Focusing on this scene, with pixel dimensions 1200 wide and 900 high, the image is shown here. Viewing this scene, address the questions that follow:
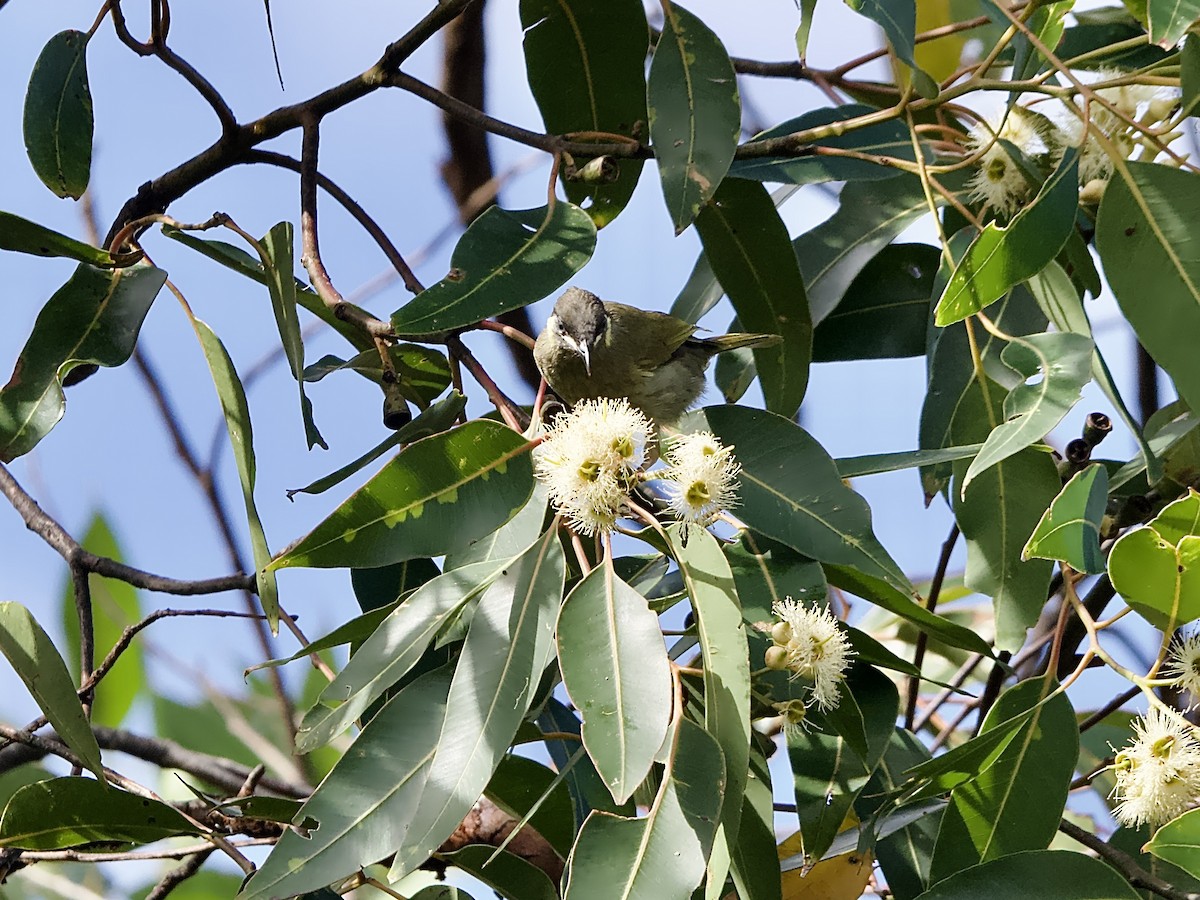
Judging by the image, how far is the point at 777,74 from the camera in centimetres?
248

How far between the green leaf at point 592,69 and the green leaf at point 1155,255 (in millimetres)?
979

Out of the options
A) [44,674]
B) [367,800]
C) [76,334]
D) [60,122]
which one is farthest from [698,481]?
[60,122]

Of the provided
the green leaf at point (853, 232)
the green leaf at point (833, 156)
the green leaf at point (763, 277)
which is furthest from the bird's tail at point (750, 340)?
the green leaf at point (833, 156)

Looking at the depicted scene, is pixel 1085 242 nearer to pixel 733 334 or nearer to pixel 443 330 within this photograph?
pixel 733 334

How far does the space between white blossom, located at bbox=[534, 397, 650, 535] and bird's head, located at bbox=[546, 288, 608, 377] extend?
1813 millimetres

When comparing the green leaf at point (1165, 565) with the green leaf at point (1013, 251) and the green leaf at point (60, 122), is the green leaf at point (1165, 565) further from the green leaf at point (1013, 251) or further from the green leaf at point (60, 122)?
the green leaf at point (60, 122)

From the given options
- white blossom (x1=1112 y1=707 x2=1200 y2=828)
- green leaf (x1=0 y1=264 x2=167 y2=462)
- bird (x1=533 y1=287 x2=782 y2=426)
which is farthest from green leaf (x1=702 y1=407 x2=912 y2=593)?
bird (x1=533 y1=287 x2=782 y2=426)

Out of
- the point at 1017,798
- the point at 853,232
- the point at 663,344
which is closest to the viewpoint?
the point at 1017,798

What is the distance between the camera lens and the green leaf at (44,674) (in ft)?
5.56

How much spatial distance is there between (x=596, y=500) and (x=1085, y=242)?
129 centimetres

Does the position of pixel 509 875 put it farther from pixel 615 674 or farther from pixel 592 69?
pixel 592 69

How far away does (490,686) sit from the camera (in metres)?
1.63

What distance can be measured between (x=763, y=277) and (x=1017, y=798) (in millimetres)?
1016

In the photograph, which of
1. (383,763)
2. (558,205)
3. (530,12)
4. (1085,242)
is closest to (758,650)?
(383,763)
